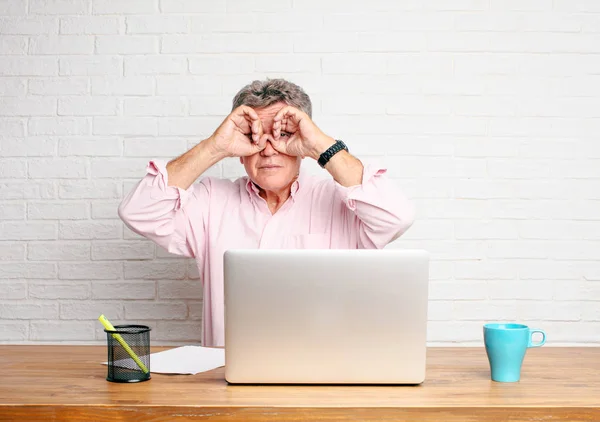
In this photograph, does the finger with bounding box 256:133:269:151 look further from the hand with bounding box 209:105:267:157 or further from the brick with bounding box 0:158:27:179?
the brick with bounding box 0:158:27:179

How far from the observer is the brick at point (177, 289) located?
2.98 meters

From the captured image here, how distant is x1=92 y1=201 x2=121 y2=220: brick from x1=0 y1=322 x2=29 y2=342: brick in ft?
1.78

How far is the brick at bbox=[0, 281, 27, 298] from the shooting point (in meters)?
3.00

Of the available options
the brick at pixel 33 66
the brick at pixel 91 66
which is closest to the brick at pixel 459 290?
the brick at pixel 91 66

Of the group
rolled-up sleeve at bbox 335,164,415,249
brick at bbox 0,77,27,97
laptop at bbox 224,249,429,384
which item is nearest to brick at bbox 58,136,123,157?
brick at bbox 0,77,27,97

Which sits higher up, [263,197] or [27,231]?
[263,197]

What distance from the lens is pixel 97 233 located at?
2.99 metres

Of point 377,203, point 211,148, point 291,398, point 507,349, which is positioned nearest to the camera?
point 291,398

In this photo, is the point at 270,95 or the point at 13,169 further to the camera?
Answer: the point at 13,169

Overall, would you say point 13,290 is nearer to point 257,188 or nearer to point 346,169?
point 257,188

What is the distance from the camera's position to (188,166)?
7.79 ft

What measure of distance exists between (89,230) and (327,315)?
1.84 m

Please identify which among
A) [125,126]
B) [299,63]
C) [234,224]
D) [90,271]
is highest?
[299,63]

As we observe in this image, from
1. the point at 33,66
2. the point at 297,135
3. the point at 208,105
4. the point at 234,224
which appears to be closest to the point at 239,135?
the point at 297,135
